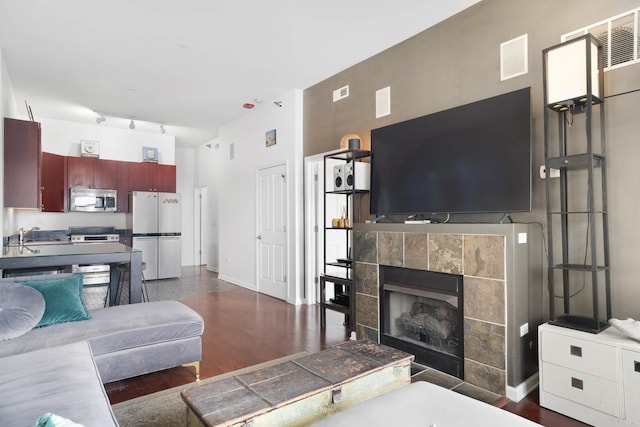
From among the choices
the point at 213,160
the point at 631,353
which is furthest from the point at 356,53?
the point at 213,160

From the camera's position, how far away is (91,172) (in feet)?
22.6

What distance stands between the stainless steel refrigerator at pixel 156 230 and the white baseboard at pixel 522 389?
644 centimetres

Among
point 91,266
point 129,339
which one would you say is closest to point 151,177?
point 91,266

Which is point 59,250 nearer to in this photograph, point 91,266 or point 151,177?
point 91,266

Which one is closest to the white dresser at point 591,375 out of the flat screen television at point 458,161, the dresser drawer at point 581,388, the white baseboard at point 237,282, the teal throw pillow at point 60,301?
the dresser drawer at point 581,388

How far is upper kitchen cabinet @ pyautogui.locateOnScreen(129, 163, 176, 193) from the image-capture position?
7.33 metres

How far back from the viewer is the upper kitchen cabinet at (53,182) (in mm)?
6418

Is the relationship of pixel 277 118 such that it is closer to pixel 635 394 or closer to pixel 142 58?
pixel 142 58

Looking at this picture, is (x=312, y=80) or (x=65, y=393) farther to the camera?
(x=312, y=80)

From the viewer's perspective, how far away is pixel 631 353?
1.99m

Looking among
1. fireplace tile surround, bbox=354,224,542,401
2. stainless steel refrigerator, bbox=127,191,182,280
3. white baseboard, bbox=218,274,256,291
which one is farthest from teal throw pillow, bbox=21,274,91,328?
stainless steel refrigerator, bbox=127,191,182,280

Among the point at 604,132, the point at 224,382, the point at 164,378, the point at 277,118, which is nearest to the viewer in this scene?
the point at 224,382

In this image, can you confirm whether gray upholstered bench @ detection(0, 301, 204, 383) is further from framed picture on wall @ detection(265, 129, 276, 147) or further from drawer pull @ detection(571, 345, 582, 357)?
framed picture on wall @ detection(265, 129, 276, 147)

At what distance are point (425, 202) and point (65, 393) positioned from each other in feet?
9.08
